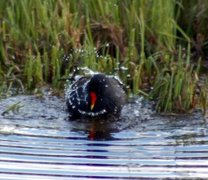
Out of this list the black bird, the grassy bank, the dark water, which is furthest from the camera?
the grassy bank

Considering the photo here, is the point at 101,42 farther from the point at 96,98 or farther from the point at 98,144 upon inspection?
the point at 98,144

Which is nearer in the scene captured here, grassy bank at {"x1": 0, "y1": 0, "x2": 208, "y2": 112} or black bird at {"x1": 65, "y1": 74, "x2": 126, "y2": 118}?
black bird at {"x1": 65, "y1": 74, "x2": 126, "y2": 118}

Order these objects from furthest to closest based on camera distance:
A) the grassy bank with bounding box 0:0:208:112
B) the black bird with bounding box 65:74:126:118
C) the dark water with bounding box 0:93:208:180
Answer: the grassy bank with bounding box 0:0:208:112 < the black bird with bounding box 65:74:126:118 < the dark water with bounding box 0:93:208:180

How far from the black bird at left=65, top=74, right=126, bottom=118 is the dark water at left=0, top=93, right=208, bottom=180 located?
13 cm

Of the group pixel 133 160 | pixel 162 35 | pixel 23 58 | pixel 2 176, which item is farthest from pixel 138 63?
pixel 2 176

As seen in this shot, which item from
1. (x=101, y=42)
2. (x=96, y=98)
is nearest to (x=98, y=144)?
(x=96, y=98)

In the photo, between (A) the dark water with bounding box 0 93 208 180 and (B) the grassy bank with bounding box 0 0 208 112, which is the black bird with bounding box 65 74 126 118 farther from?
(B) the grassy bank with bounding box 0 0 208 112

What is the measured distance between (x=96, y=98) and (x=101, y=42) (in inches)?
47.2

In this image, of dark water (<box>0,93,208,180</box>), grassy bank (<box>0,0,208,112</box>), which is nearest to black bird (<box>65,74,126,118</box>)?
dark water (<box>0,93,208,180</box>)

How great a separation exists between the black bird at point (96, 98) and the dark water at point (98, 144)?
13 centimetres

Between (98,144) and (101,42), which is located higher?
Result: (101,42)

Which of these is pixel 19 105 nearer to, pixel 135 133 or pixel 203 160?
pixel 135 133

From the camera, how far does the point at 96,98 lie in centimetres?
895

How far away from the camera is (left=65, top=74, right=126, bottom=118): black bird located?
8828 millimetres
